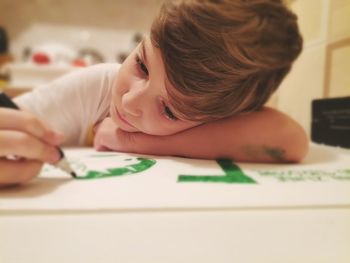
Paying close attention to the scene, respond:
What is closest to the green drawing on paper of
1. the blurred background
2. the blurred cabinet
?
the blurred cabinet

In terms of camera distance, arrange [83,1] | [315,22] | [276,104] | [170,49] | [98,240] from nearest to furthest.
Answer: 1. [98,240]
2. [170,49]
3. [315,22]
4. [276,104]
5. [83,1]

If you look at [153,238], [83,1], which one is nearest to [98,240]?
[153,238]

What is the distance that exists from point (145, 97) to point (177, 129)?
9 cm

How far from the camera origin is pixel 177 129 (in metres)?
0.53

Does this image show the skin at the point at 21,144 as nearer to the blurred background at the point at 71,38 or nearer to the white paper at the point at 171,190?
the white paper at the point at 171,190

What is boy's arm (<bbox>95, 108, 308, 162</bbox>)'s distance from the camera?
472 mm

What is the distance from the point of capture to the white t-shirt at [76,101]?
2.30 feet

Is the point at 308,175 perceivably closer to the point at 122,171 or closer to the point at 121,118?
the point at 122,171

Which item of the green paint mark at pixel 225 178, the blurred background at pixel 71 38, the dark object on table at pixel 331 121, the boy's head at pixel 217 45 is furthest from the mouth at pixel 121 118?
the blurred background at pixel 71 38

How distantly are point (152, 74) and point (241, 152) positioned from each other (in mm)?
183

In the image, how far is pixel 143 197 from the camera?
0.84 feet

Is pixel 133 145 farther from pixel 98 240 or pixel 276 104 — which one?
pixel 276 104

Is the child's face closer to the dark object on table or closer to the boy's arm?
the boy's arm

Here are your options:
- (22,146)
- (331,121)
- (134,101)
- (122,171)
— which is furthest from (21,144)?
(331,121)
